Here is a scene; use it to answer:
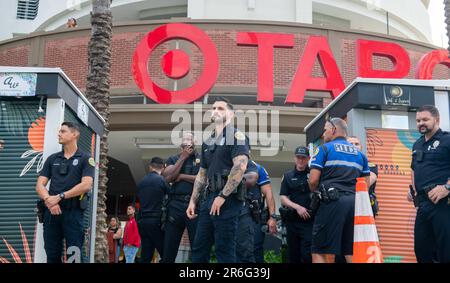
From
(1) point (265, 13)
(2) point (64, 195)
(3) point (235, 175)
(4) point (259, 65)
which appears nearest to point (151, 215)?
(2) point (64, 195)

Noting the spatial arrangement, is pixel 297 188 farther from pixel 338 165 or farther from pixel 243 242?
pixel 243 242

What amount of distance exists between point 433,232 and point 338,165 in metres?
1.20

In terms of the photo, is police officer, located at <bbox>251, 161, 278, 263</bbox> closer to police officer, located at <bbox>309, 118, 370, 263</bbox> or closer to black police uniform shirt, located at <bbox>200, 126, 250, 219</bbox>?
police officer, located at <bbox>309, 118, 370, 263</bbox>

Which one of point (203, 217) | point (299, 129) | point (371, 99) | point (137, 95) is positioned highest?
point (137, 95)

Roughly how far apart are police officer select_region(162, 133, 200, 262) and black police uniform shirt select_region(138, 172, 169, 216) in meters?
0.24

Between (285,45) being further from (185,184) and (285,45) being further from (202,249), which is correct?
(202,249)

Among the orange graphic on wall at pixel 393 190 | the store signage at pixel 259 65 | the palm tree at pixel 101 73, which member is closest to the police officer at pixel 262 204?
the orange graphic on wall at pixel 393 190

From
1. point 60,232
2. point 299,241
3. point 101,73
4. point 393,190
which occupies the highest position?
point 101,73

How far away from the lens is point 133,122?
16.4 m

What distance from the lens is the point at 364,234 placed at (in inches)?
195

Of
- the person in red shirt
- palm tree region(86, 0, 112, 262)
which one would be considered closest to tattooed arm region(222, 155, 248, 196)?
palm tree region(86, 0, 112, 262)

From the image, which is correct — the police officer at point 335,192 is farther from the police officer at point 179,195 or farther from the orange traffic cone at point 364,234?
the police officer at point 179,195
